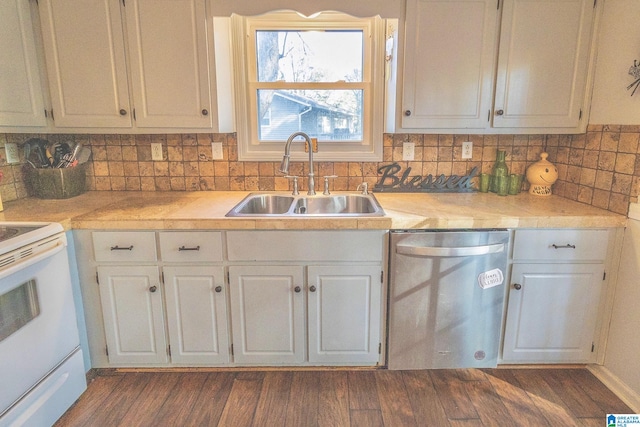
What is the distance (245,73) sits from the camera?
2371 mm

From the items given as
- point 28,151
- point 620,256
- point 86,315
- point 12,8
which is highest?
point 12,8

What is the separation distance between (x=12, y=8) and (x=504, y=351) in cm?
310

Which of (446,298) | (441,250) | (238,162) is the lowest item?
(446,298)

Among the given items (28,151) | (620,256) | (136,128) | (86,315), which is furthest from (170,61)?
(620,256)

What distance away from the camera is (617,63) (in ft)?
6.26

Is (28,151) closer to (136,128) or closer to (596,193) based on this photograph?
(136,128)

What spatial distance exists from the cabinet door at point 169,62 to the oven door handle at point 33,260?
80 cm

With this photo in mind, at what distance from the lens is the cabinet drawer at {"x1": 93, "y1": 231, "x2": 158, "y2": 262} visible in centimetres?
185

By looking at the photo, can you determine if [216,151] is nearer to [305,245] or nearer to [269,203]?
[269,203]

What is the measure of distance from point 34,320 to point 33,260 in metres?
0.25

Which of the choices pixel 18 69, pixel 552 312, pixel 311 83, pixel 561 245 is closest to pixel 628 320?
pixel 552 312

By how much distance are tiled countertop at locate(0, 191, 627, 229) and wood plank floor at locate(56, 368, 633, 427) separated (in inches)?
33.2

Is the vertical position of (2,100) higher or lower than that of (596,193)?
higher

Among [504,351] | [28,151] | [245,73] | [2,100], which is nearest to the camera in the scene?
[2,100]
